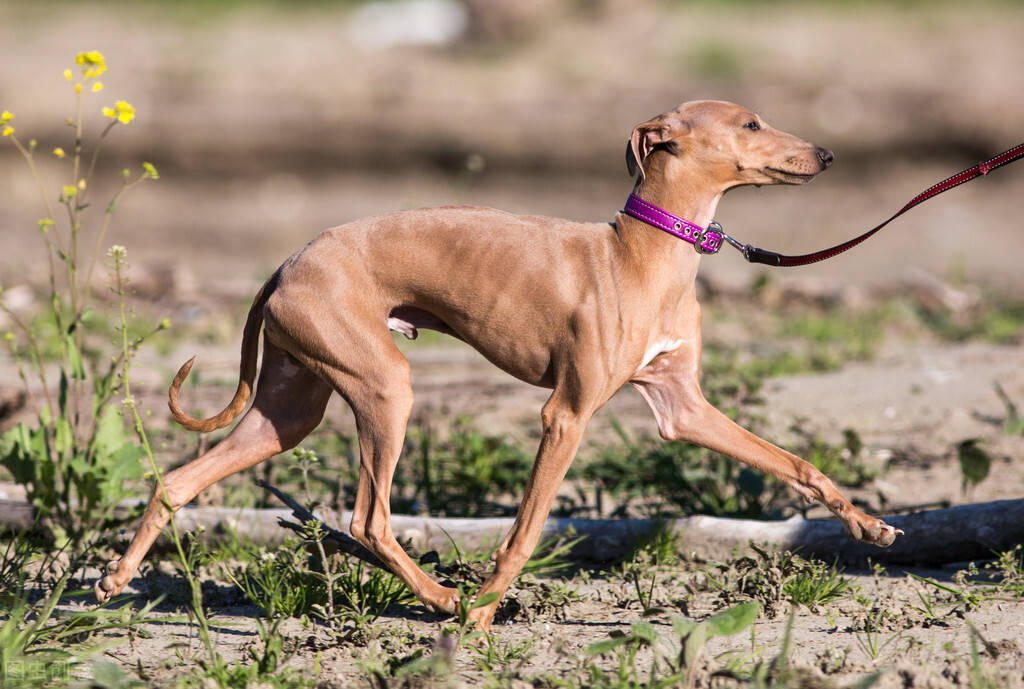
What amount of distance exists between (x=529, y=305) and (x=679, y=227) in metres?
0.53

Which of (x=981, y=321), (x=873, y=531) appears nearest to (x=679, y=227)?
(x=873, y=531)

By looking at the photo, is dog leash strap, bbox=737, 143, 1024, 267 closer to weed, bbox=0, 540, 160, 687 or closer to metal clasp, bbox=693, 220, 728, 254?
metal clasp, bbox=693, 220, 728, 254

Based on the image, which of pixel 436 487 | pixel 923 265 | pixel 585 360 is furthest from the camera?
pixel 923 265

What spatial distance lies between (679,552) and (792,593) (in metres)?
0.56

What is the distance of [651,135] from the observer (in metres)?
3.21

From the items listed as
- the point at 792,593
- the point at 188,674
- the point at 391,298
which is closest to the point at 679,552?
the point at 792,593

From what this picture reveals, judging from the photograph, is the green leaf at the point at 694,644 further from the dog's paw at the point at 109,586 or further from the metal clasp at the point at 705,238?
the dog's paw at the point at 109,586

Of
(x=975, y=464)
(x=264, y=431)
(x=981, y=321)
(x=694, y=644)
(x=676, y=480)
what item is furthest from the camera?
(x=981, y=321)

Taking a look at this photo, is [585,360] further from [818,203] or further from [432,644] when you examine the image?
[818,203]

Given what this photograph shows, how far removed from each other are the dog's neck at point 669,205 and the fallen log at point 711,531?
1101 mm

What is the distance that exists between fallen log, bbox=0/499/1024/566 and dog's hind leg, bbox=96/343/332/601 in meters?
0.29

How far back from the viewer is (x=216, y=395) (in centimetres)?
582

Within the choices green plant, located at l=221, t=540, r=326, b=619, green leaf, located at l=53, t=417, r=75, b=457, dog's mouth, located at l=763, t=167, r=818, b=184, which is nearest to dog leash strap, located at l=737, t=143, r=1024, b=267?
dog's mouth, located at l=763, t=167, r=818, b=184

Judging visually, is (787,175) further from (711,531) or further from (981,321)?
(981,321)
